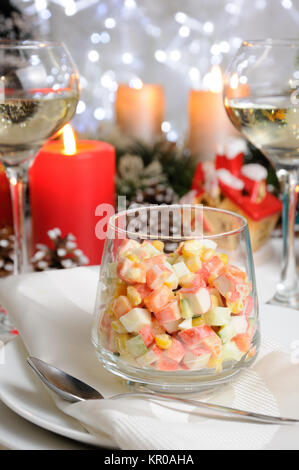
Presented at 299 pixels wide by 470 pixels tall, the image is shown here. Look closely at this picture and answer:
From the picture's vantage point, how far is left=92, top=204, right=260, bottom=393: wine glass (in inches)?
19.9

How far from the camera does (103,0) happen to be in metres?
2.10

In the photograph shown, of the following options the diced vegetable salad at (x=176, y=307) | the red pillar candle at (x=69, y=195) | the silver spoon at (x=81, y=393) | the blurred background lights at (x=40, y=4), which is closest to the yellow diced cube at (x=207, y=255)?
the diced vegetable salad at (x=176, y=307)

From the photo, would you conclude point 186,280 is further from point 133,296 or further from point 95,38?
point 95,38

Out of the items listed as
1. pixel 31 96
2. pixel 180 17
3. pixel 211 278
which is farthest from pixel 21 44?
pixel 180 17

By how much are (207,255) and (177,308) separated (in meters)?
0.06

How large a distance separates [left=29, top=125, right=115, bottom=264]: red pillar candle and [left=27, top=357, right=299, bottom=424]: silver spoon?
1.47 ft

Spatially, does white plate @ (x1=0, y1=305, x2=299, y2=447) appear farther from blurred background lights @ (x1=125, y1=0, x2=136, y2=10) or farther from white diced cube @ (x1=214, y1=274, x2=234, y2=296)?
blurred background lights @ (x1=125, y1=0, x2=136, y2=10)

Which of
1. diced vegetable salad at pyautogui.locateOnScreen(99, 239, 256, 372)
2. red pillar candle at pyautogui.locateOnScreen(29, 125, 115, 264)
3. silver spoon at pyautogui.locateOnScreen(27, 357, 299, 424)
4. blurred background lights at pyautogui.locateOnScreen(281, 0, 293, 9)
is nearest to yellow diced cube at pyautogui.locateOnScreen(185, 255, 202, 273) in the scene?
diced vegetable salad at pyautogui.locateOnScreen(99, 239, 256, 372)

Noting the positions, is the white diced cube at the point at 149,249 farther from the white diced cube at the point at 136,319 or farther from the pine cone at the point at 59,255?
the pine cone at the point at 59,255

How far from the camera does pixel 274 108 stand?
0.84 metres

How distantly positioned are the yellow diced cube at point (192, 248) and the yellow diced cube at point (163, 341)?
0.07 metres
